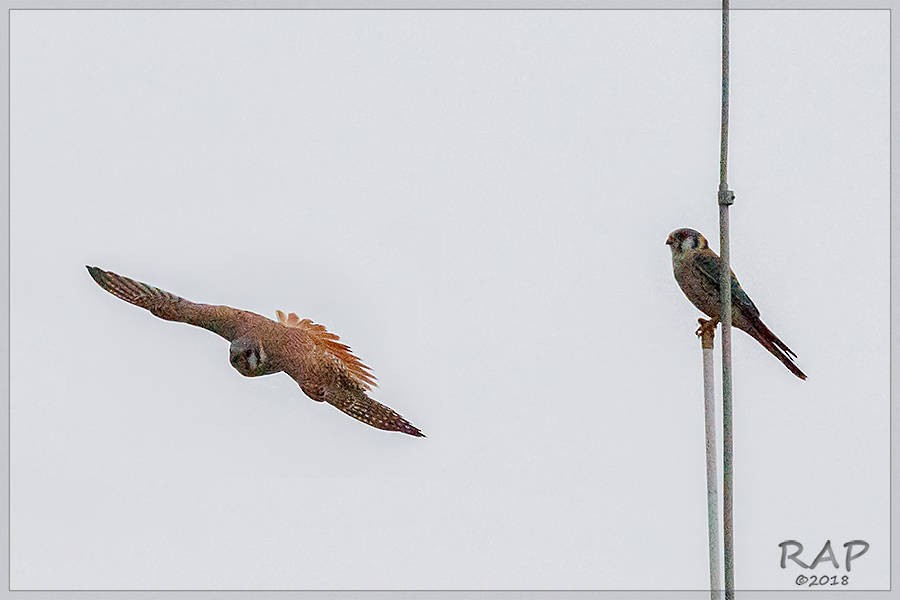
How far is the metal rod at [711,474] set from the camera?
3.15 meters

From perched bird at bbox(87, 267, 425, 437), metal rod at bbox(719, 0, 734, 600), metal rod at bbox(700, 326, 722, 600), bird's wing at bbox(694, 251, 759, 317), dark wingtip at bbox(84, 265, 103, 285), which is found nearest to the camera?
metal rod at bbox(719, 0, 734, 600)

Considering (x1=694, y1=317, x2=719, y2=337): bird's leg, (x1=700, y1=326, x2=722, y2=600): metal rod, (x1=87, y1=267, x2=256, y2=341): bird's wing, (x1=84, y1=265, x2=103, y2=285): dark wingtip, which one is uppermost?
(x1=84, y1=265, x2=103, y2=285): dark wingtip

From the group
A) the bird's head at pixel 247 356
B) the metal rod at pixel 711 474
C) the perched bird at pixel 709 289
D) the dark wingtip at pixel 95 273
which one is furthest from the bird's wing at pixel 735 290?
the dark wingtip at pixel 95 273

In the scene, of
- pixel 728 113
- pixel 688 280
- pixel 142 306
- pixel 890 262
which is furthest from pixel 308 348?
pixel 890 262

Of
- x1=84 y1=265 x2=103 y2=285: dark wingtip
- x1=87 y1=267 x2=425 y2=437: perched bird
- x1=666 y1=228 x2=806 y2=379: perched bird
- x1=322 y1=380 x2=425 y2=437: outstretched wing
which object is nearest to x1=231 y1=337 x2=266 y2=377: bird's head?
x1=87 y1=267 x2=425 y2=437: perched bird

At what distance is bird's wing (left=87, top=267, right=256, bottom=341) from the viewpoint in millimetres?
3469

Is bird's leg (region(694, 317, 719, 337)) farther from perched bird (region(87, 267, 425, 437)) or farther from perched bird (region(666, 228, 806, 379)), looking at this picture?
perched bird (region(87, 267, 425, 437))

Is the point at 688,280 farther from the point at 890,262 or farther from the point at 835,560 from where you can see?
the point at 835,560

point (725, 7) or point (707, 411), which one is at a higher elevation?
point (725, 7)

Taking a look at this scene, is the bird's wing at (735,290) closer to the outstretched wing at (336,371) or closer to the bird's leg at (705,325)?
the bird's leg at (705,325)

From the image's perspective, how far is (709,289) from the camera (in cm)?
337

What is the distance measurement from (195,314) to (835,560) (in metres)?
1.50

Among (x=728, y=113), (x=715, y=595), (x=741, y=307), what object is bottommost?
(x=715, y=595)

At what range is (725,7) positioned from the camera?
3129 millimetres
